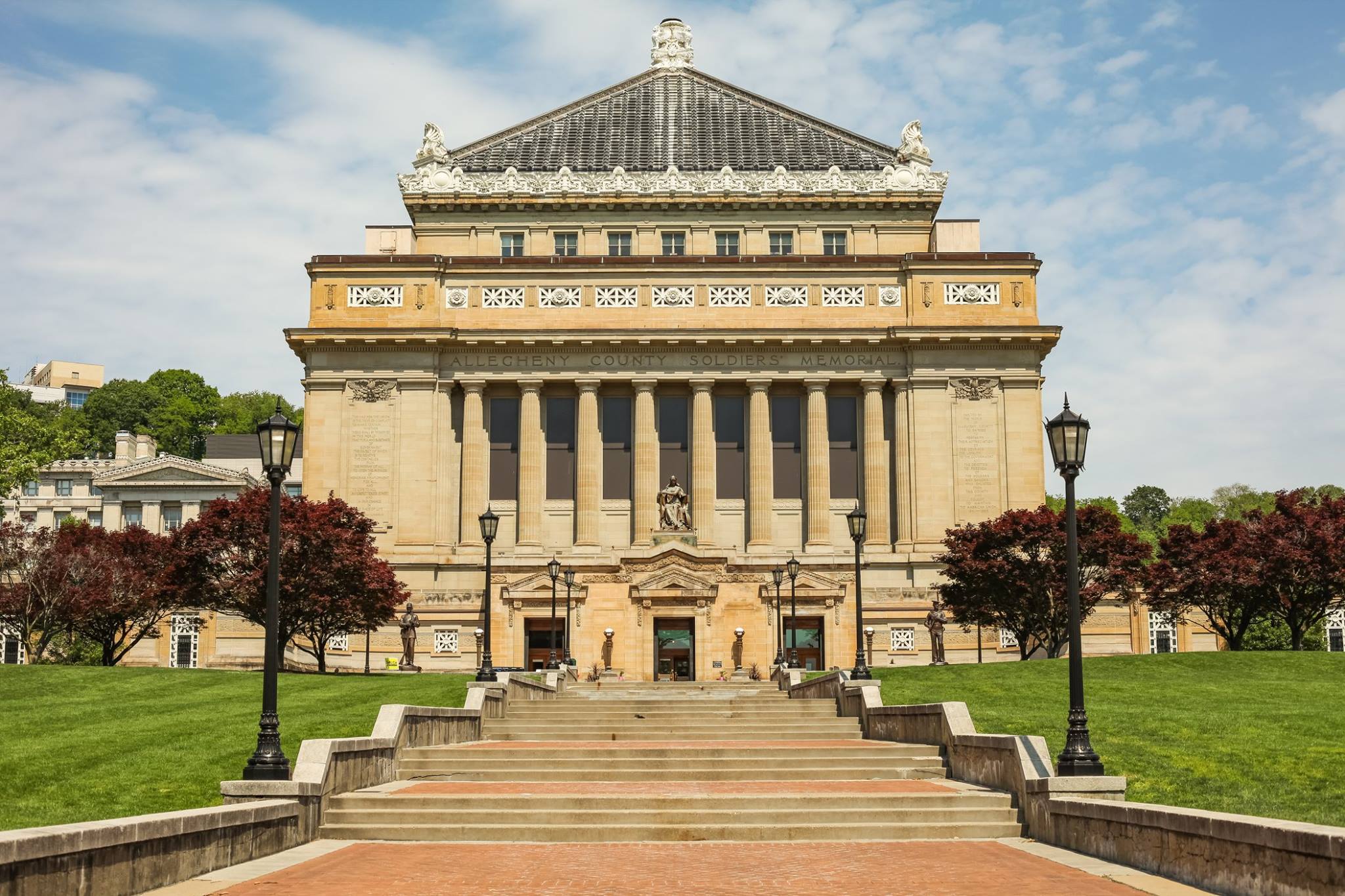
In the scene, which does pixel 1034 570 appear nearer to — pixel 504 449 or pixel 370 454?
pixel 504 449

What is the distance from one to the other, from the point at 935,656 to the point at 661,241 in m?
29.5

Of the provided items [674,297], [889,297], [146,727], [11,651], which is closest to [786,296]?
[889,297]

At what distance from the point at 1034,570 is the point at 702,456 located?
1879 centimetres

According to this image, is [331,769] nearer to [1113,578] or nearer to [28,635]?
[1113,578]

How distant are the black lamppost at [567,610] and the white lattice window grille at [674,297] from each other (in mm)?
14601

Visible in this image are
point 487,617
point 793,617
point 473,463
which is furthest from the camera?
point 473,463

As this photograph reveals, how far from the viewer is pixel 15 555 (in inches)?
2340

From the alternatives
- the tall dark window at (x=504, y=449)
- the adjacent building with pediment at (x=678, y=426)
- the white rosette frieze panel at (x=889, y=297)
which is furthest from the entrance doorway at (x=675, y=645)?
the white rosette frieze panel at (x=889, y=297)

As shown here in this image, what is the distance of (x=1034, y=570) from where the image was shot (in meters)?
→ 53.8

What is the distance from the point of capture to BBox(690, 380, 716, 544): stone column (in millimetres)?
65688

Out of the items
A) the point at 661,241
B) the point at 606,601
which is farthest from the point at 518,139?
the point at 606,601

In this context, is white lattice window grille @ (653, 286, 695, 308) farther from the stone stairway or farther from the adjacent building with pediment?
the stone stairway

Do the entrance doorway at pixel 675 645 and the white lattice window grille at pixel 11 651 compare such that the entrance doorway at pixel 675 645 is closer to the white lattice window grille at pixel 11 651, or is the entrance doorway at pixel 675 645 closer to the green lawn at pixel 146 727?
the green lawn at pixel 146 727

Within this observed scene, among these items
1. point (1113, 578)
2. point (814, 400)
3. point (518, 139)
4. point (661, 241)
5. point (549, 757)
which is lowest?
point (549, 757)
